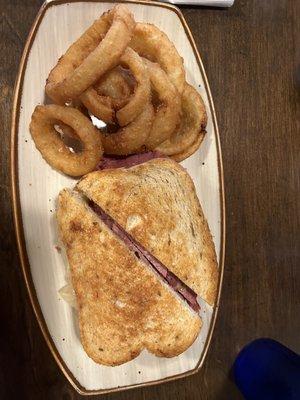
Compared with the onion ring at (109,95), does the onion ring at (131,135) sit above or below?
below

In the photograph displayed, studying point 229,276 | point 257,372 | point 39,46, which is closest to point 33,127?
point 39,46

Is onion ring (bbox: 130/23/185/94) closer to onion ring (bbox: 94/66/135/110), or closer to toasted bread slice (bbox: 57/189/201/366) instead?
onion ring (bbox: 94/66/135/110)

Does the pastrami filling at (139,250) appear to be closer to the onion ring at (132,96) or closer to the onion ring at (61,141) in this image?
the onion ring at (61,141)

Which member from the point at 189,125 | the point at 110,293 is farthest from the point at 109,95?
the point at 110,293

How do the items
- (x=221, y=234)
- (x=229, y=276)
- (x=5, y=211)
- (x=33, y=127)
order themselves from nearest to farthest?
(x=33, y=127) < (x=5, y=211) < (x=221, y=234) < (x=229, y=276)

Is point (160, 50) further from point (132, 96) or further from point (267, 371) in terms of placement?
point (267, 371)

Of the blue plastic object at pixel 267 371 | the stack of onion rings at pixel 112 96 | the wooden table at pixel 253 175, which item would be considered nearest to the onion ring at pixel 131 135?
the stack of onion rings at pixel 112 96

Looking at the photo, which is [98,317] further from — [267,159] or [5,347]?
[267,159]

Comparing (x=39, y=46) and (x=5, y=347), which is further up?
(x=39, y=46)

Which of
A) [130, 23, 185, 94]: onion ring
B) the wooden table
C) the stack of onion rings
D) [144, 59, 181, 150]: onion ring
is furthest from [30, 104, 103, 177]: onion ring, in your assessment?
the wooden table
